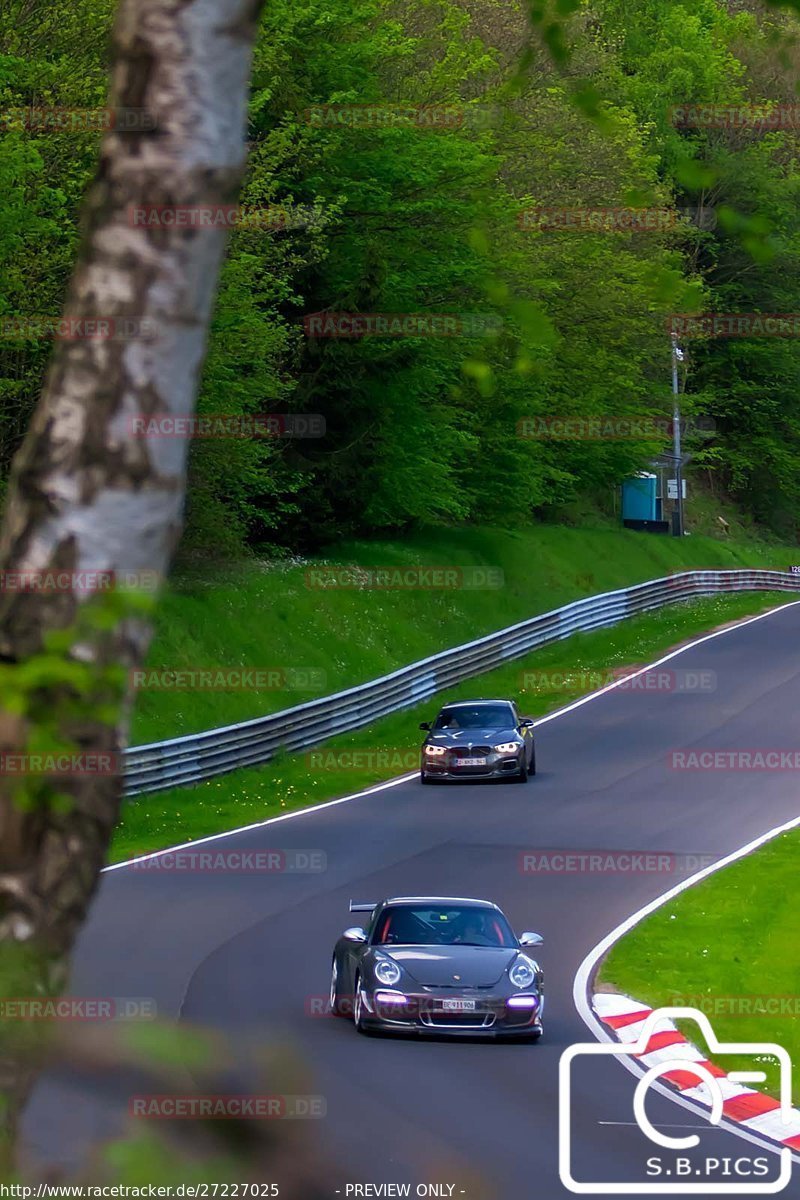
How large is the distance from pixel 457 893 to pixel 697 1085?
361 inches

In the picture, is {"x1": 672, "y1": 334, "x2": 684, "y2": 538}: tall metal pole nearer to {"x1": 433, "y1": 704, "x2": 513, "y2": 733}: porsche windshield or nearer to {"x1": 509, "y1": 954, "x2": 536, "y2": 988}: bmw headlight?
{"x1": 433, "y1": 704, "x2": 513, "y2": 733}: porsche windshield

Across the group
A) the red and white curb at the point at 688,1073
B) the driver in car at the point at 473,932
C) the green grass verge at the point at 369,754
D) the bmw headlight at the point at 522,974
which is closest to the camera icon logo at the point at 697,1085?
the red and white curb at the point at 688,1073

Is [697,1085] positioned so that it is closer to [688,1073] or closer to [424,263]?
[688,1073]

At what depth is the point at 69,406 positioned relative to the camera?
316 cm

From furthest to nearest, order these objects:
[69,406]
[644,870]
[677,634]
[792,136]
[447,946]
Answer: [792,136], [677,634], [644,870], [447,946], [69,406]

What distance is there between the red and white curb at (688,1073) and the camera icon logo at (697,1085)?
38 mm

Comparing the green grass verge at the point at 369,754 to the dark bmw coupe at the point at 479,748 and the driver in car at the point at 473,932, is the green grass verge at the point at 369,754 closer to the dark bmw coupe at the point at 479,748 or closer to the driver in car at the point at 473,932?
the dark bmw coupe at the point at 479,748

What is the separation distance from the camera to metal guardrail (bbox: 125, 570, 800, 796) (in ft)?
103

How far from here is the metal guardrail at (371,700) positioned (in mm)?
31328

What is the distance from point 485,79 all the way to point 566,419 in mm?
12065

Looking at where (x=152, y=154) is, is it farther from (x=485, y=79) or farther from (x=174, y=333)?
(x=485, y=79)

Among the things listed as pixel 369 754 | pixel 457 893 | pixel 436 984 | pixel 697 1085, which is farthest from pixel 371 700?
pixel 697 1085

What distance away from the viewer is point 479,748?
1286 inches

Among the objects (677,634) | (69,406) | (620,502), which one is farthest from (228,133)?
(620,502)
